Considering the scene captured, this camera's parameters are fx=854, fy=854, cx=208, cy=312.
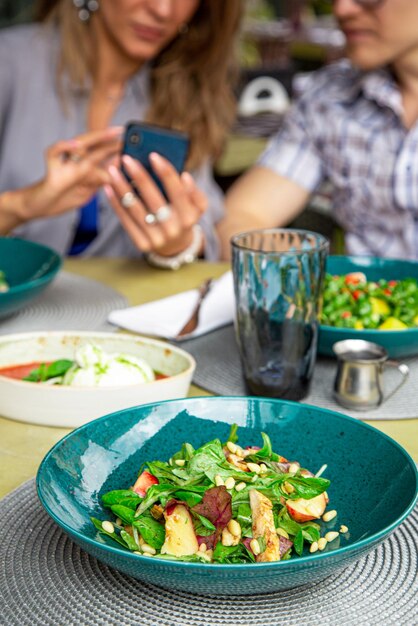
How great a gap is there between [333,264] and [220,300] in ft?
0.91

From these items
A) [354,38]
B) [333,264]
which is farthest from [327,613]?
[354,38]

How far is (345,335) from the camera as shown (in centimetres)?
118

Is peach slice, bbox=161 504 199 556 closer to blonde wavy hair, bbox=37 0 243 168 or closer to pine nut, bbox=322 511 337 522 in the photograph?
pine nut, bbox=322 511 337 522

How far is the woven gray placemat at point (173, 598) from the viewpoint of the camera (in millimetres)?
660

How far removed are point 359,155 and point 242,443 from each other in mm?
1387

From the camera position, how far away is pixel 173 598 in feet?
2.26

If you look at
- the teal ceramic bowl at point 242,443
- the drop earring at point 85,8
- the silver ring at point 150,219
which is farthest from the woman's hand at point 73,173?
the teal ceramic bowl at point 242,443

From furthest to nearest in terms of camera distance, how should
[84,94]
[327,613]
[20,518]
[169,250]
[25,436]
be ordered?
[84,94] < [169,250] < [25,436] < [20,518] < [327,613]

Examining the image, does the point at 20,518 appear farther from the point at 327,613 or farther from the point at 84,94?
the point at 84,94

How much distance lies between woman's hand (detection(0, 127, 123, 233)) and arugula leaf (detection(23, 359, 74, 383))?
0.74 m

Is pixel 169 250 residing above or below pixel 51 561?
below

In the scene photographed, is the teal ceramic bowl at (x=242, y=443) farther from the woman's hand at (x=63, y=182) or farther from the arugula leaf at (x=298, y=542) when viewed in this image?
the woman's hand at (x=63, y=182)

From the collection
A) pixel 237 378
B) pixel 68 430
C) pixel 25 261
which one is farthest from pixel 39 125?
pixel 68 430

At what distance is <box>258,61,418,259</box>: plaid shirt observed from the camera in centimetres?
206
